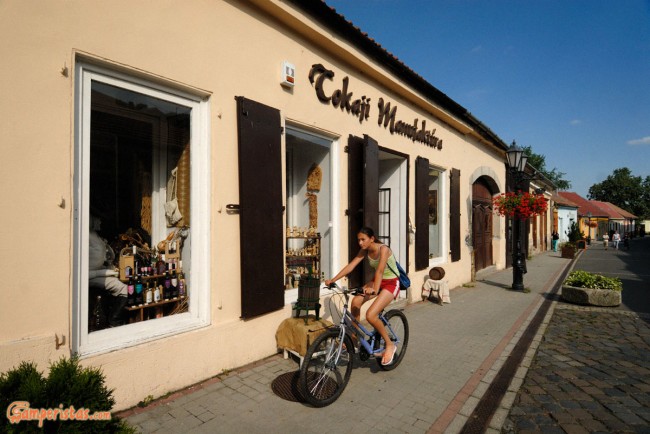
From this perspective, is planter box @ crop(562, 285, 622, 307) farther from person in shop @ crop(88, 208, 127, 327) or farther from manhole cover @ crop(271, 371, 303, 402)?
person in shop @ crop(88, 208, 127, 327)

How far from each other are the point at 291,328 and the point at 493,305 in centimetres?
579

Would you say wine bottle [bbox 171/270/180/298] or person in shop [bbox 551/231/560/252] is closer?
wine bottle [bbox 171/270/180/298]

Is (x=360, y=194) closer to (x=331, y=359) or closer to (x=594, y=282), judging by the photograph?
(x=331, y=359)

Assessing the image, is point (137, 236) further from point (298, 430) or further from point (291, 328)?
point (298, 430)

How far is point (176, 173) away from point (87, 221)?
1.53 meters

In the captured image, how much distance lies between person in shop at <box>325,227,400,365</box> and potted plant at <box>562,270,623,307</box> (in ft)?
21.1

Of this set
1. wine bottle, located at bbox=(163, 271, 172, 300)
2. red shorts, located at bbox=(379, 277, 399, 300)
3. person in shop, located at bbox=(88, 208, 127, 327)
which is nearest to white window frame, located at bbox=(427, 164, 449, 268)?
red shorts, located at bbox=(379, 277, 399, 300)

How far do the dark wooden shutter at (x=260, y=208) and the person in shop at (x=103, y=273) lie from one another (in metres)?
1.34

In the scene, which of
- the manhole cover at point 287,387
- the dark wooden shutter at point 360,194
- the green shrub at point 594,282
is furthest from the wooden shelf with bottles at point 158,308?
the green shrub at point 594,282

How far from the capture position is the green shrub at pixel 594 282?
338 inches

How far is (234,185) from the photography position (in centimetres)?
459

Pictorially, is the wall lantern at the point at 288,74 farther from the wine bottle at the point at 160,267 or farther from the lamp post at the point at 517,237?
the lamp post at the point at 517,237

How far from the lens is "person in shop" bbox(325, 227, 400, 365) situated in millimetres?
4223

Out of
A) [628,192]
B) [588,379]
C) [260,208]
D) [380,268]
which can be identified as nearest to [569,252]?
[588,379]
